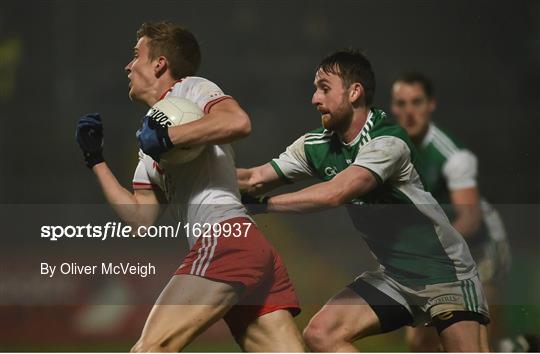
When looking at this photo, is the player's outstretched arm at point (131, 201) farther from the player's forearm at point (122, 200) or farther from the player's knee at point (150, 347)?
the player's knee at point (150, 347)

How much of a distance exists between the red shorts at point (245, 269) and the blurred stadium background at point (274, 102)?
3.15 meters

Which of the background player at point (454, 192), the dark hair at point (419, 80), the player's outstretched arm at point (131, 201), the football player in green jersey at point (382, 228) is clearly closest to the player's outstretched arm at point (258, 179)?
the football player in green jersey at point (382, 228)

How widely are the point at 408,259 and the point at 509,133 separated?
13.8ft

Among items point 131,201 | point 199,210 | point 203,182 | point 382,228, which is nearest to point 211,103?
point 203,182

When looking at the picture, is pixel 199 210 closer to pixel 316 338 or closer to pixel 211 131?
pixel 211 131

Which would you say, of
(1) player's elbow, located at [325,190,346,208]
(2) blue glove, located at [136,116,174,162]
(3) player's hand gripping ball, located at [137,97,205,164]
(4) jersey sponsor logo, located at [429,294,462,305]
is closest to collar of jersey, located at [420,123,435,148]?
(4) jersey sponsor logo, located at [429,294,462,305]

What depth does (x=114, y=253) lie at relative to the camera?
7469 millimetres

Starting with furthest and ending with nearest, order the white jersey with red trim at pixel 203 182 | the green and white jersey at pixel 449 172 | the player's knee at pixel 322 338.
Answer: the green and white jersey at pixel 449 172 < the player's knee at pixel 322 338 < the white jersey with red trim at pixel 203 182

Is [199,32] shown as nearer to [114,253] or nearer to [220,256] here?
[114,253]

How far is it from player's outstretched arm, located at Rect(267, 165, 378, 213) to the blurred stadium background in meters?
2.95

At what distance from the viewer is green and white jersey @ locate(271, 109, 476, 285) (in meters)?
5.30

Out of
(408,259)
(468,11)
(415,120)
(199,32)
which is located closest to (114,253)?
(199,32)

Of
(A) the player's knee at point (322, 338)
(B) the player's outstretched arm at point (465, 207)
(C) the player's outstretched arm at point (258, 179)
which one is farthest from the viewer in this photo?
(B) the player's outstretched arm at point (465, 207)

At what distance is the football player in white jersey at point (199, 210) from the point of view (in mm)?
4781
